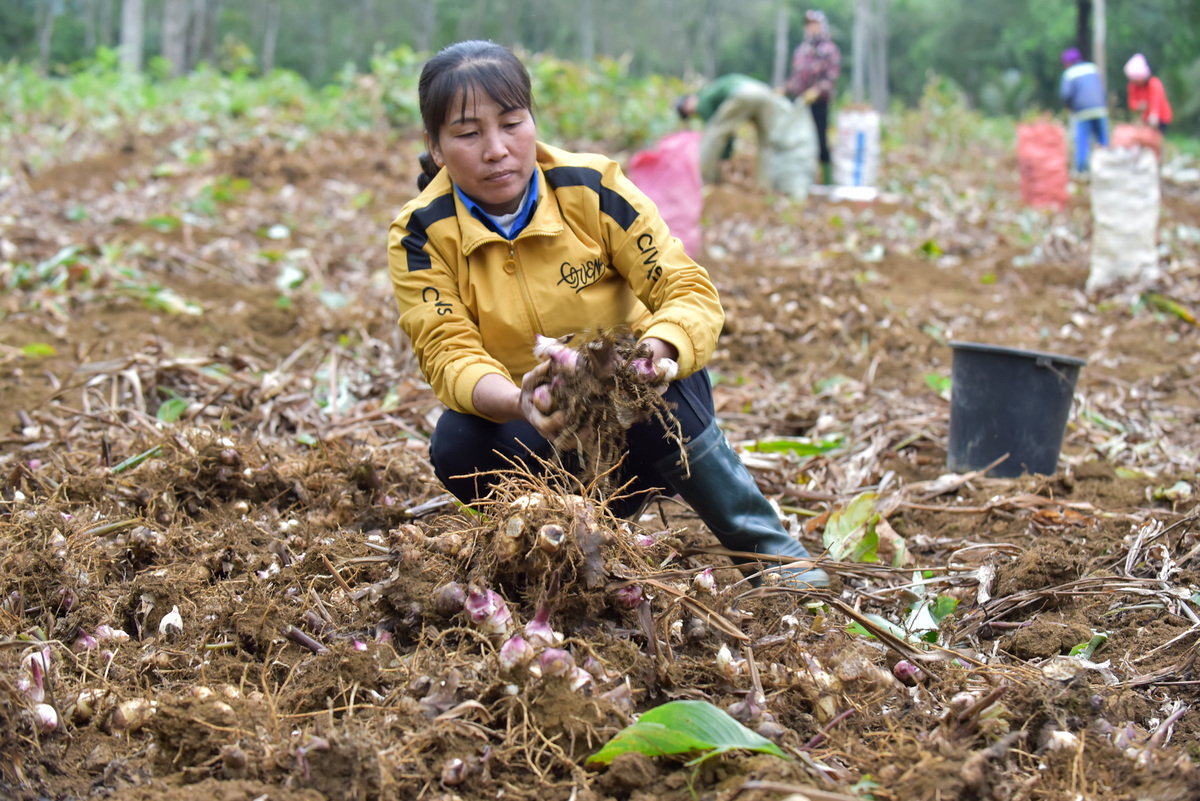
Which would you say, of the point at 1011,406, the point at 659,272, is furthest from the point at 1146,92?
the point at 659,272

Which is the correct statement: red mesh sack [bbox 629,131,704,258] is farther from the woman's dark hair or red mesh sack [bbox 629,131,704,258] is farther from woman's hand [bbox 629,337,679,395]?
woman's hand [bbox 629,337,679,395]

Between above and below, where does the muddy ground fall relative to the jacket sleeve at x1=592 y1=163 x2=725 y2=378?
below

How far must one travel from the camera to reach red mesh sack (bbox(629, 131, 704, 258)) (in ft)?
19.0

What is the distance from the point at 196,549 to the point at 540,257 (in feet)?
3.54

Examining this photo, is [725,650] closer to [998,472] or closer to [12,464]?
[998,472]

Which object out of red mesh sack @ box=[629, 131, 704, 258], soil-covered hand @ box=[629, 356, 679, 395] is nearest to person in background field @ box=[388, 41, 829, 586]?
soil-covered hand @ box=[629, 356, 679, 395]

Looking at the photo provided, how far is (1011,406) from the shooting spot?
2.96m

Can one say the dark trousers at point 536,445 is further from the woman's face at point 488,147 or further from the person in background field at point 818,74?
the person in background field at point 818,74

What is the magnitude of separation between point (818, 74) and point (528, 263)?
9.40 metres

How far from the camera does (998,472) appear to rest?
3.04m

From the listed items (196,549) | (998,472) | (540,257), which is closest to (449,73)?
(540,257)

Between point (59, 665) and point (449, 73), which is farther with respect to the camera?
point (449, 73)

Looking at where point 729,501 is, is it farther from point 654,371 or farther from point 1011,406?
point 1011,406

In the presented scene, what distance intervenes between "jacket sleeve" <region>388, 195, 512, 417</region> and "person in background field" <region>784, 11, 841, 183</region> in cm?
902
